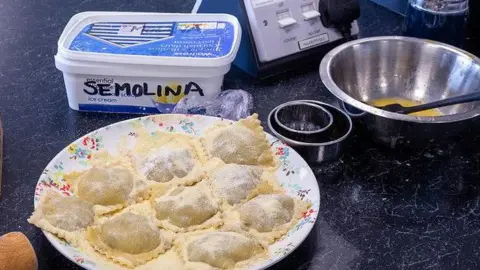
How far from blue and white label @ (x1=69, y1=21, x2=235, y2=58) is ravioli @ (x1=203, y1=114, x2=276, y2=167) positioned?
0.49ft

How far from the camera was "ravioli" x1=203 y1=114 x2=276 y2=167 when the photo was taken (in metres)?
0.86

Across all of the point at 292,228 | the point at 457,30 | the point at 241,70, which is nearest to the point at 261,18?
the point at 241,70

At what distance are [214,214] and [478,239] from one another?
0.34m

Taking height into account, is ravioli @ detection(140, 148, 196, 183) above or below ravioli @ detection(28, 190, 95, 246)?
below

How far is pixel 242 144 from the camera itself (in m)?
0.86

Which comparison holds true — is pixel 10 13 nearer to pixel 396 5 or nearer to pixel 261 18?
pixel 261 18

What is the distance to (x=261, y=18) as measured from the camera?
3.50 feet

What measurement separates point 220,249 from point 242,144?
206 millimetres

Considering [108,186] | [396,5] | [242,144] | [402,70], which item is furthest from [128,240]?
[396,5]

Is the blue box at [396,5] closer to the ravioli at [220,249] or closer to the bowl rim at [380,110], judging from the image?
the bowl rim at [380,110]

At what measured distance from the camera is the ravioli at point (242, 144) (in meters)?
0.86

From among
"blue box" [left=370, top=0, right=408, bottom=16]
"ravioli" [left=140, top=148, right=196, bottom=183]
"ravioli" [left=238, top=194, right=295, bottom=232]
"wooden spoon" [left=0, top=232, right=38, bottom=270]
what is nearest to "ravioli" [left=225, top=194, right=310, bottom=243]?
"ravioli" [left=238, top=194, right=295, bottom=232]

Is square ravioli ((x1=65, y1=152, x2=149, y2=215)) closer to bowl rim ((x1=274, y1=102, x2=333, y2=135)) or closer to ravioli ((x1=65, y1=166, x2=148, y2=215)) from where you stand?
ravioli ((x1=65, y1=166, x2=148, y2=215))

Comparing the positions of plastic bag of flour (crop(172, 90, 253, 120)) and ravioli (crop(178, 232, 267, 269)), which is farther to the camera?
plastic bag of flour (crop(172, 90, 253, 120))
